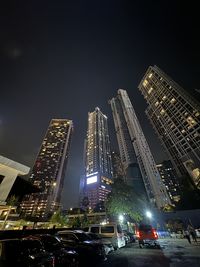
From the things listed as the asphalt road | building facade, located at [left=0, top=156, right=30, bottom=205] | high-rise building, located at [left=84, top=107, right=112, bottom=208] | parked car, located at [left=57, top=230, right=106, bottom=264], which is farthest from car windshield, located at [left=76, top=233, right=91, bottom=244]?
high-rise building, located at [left=84, top=107, right=112, bottom=208]

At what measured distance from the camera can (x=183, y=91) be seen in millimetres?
78688

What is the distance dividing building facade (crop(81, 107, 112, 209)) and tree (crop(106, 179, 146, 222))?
109 m

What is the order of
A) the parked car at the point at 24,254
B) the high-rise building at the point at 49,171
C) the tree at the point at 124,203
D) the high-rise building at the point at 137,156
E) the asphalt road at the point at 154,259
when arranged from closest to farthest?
the parked car at the point at 24,254
the asphalt road at the point at 154,259
the tree at the point at 124,203
the high-rise building at the point at 137,156
the high-rise building at the point at 49,171

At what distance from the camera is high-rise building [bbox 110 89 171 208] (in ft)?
326

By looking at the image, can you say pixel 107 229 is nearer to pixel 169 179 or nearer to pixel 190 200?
pixel 190 200

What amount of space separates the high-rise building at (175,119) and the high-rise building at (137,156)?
28020 mm

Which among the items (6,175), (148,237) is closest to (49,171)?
(6,175)

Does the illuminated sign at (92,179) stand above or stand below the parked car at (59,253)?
above

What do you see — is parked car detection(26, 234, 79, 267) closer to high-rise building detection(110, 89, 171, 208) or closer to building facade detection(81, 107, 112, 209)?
high-rise building detection(110, 89, 171, 208)

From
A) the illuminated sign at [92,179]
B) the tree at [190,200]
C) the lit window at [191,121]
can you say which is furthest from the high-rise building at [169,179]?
the tree at [190,200]

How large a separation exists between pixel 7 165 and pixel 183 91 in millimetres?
88230

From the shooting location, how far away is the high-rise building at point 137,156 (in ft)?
326

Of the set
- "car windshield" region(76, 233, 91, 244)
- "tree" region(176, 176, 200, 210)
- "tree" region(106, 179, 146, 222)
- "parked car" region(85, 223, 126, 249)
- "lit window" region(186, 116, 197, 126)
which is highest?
"lit window" region(186, 116, 197, 126)

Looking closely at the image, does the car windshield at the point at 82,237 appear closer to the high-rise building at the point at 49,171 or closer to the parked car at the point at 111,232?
the parked car at the point at 111,232
